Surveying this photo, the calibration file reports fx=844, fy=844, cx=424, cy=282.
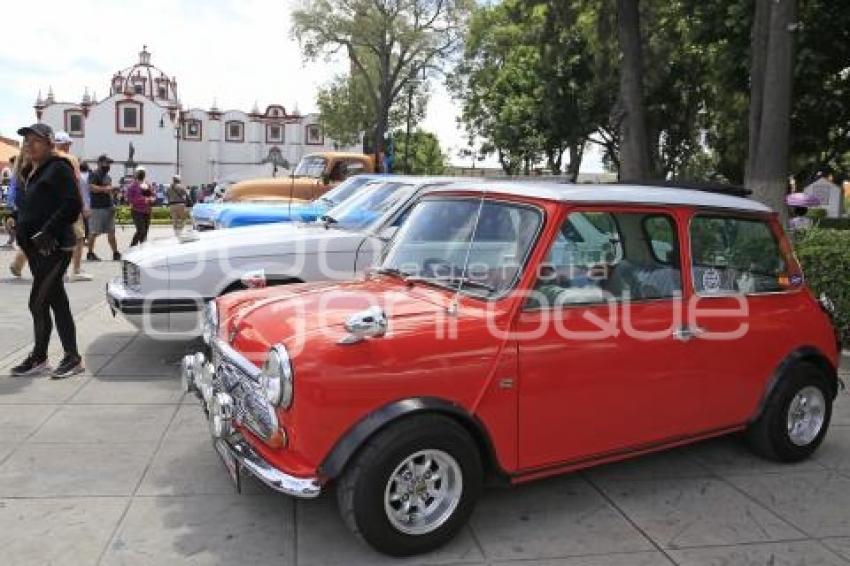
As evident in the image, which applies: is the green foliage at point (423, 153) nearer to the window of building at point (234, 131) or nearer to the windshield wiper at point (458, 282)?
the window of building at point (234, 131)

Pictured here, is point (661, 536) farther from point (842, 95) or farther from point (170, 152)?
point (170, 152)

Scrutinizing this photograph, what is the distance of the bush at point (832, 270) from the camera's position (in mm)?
7965

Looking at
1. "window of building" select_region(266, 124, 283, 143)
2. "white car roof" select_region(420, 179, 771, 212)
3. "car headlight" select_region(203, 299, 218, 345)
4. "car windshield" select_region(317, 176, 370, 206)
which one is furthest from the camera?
"window of building" select_region(266, 124, 283, 143)

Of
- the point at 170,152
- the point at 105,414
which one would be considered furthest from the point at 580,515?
the point at 170,152

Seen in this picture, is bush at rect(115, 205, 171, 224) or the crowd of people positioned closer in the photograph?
the crowd of people

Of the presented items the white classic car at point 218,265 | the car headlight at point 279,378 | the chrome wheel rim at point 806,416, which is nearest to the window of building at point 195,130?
the white classic car at point 218,265

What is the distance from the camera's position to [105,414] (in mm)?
5660

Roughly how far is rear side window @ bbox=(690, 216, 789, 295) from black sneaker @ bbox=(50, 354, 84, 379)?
4.73m

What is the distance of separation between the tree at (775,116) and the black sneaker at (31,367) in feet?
26.5

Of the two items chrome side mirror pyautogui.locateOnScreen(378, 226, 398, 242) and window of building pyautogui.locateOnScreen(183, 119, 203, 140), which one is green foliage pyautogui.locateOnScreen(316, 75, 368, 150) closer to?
window of building pyautogui.locateOnScreen(183, 119, 203, 140)

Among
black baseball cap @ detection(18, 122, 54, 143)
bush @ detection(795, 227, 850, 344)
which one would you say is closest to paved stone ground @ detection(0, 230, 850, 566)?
black baseball cap @ detection(18, 122, 54, 143)

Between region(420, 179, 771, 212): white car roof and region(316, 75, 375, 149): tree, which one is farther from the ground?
region(316, 75, 375, 149): tree

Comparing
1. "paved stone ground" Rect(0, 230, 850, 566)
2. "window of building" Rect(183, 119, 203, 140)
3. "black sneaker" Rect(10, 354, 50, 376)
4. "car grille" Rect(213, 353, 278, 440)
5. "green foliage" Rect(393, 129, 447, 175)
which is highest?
"window of building" Rect(183, 119, 203, 140)

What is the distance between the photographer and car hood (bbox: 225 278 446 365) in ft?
12.3
